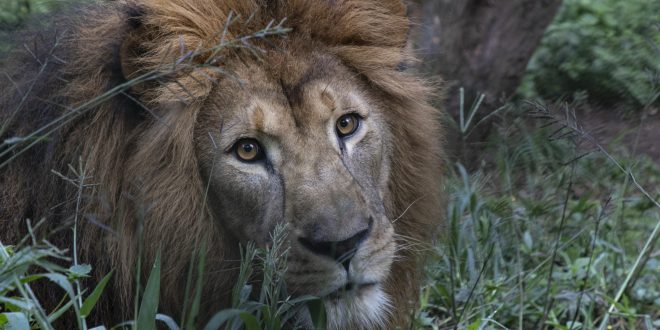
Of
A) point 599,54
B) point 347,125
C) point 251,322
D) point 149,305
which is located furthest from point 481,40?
point 149,305

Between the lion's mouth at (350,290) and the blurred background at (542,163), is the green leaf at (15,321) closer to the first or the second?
the lion's mouth at (350,290)

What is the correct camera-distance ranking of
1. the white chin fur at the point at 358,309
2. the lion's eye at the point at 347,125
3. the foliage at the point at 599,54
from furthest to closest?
1. the foliage at the point at 599,54
2. the lion's eye at the point at 347,125
3. the white chin fur at the point at 358,309

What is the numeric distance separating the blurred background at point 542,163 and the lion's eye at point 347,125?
23.5 inches

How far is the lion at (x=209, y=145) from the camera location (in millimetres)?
3258

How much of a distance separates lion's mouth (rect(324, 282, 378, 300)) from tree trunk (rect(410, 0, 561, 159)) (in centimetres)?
316

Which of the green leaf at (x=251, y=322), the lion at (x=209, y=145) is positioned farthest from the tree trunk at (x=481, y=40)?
the green leaf at (x=251, y=322)

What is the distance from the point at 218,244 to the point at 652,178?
11.1 ft

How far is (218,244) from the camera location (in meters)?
3.47

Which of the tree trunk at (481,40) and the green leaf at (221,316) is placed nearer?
the green leaf at (221,316)

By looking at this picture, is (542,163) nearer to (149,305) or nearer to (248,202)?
(248,202)

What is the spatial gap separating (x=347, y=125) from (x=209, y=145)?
490mm

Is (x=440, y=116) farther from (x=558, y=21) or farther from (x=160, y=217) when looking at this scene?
(x=558, y=21)

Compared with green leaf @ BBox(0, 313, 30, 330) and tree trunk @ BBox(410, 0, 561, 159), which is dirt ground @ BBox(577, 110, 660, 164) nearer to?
tree trunk @ BBox(410, 0, 561, 159)

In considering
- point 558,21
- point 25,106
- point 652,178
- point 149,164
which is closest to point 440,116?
point 149,164
